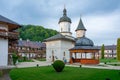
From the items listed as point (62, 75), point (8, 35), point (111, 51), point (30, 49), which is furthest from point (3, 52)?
point (111, 51)

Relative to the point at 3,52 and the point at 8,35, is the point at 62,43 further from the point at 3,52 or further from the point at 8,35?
the point at 3,52

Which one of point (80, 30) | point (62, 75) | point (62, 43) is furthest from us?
point (80, 30)

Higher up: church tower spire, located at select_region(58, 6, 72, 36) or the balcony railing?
church tower spire, located at select_region(58, 6, 72, 36)

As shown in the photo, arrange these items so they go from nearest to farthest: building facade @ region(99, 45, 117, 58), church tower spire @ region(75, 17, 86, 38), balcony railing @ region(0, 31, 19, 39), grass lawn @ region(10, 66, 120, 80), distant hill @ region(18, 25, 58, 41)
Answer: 1. grass lawn @ region(10, 66, 120, 80)
2. balcony railing @ region(0, 31, 19, 39)
3. church tower spire @ region(75, 17, 86, 38)
4. distant hill @ region(18, 25, 58, 41)
5. building facade @ region(99, 45, 117, 58)

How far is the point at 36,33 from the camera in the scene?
3949 inches

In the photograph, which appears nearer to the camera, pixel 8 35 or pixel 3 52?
pixel 3 52

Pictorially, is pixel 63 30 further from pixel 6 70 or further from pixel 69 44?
pixel 6 70

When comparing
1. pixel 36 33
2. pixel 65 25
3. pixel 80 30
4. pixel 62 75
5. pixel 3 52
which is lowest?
pixel 62 75

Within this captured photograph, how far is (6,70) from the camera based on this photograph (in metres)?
12.5

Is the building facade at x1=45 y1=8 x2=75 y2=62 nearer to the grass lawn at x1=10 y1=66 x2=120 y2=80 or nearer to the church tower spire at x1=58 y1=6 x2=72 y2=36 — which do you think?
the church tower spire at x1=58 y1=6 x2=72 y2=36

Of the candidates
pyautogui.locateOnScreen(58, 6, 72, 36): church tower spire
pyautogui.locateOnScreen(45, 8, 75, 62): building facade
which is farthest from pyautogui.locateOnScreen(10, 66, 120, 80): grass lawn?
pyautogui.locateOnScreen(58, 6, 72, 36): church tower spire

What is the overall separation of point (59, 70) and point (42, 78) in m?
4.42

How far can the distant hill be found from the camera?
96.5m

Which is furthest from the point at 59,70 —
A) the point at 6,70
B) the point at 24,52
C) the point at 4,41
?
the point at 24,52
